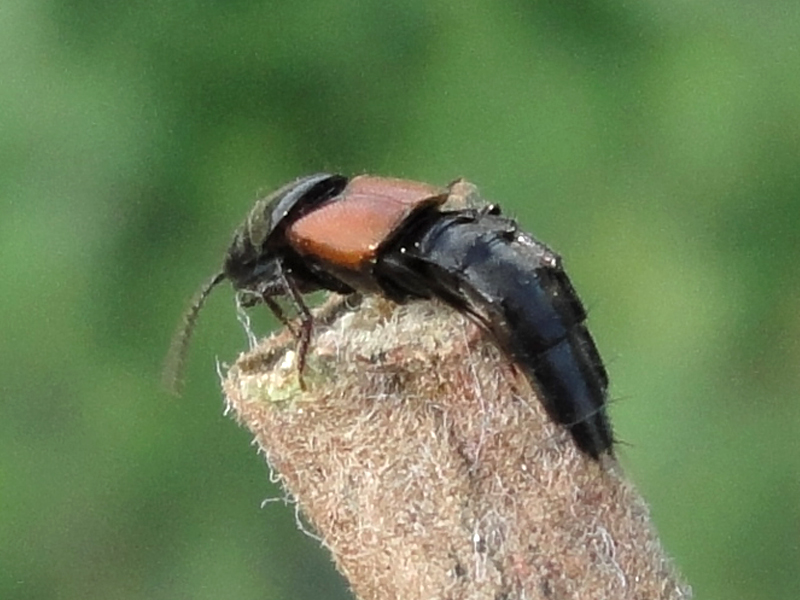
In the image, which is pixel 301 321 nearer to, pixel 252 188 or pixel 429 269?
pixel 429 269

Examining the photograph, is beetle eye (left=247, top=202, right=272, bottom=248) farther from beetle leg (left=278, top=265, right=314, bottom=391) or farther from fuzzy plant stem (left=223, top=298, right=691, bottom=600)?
fuzzy plant stem (left=223, top=298, right=691, bottom=600)

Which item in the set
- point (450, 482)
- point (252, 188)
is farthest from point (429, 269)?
point (252, 188)

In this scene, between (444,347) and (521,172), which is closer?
(444,347)

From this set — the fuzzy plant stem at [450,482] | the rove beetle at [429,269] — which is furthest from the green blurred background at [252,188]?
the fuzzy plant stem at [450,482]

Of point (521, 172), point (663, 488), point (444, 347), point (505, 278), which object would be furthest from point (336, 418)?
point (521, 172)

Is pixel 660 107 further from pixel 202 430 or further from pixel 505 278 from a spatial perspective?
pixel 505 278

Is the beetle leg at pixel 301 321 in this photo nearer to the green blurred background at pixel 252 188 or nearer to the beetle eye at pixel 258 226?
the beetle eye at pixel 258 226
